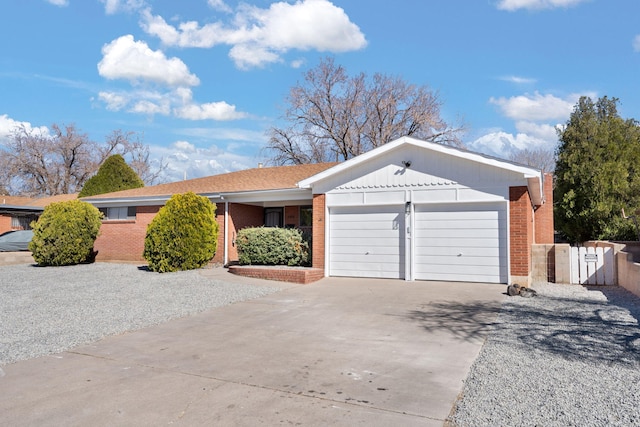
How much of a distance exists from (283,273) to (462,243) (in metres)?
4.97

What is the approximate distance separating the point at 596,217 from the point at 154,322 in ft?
66.5

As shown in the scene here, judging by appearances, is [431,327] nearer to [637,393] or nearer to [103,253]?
[637,393]

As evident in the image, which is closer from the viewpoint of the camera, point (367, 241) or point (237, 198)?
point (367, 241)

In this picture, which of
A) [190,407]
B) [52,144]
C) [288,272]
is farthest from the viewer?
[52,144]

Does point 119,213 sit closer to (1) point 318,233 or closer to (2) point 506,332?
(1) point 318,233

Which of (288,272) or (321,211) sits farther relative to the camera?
(321,211)

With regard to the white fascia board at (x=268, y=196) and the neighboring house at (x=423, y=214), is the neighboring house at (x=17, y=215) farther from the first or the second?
the neighboring house at (x=423, y=214)

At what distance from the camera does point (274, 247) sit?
13.9 m

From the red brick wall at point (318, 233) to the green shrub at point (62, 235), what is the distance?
9254 millimetres

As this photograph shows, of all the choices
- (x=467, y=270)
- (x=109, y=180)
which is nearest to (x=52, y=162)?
(x=109, y=180)

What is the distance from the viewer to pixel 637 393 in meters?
4.25

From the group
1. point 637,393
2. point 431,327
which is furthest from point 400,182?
point 637,393

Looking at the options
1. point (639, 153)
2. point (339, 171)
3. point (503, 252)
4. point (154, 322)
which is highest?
point (639, 153)

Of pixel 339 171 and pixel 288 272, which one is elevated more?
pixel 339 171
